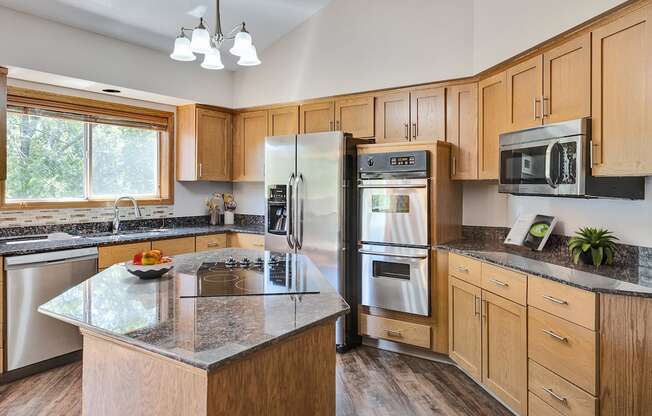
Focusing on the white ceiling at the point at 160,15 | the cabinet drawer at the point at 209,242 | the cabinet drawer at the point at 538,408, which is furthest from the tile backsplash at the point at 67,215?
the cabinet drawer at the point at 538,408

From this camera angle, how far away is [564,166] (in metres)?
2.35

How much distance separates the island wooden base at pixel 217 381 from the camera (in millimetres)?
1226

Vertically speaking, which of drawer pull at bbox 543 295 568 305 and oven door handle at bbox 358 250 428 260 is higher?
oven door handle at bbox 358 250 428 260

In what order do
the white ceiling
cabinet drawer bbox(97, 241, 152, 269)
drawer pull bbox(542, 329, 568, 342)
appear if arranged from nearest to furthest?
drawer pull bbox(542, 329, 568, 342) < the white ceiling < cabinet drawer bbox(97, 241, 152, 269)

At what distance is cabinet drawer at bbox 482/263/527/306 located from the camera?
2388mm

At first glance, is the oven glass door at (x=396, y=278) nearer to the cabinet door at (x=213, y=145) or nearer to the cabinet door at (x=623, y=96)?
the cabinet door at (x=623, y=96)

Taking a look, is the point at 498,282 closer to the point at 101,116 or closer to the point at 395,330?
the point at 395,330

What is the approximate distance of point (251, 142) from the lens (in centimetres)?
486

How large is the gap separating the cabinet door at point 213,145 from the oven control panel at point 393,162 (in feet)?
6.36

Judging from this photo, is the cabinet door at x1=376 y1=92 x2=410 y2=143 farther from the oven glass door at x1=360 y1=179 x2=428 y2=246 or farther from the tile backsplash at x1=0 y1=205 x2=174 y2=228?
the tile backsplash at x1=0 y1=205 x2=174 y2=228

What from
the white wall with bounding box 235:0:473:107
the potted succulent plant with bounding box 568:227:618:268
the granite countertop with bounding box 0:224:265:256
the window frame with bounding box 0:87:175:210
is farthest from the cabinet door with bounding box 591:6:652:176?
the window frame with bounding box 0:87:175:210

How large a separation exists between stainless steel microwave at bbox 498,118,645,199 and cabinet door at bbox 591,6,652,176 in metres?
0.07

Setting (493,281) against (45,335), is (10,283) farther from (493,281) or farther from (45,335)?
(493,281)

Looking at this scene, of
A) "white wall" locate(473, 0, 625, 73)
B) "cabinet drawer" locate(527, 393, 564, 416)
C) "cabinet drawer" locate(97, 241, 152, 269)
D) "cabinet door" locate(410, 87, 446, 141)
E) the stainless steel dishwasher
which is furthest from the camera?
"cabinet door" locate(410, 87, 446, 141)
